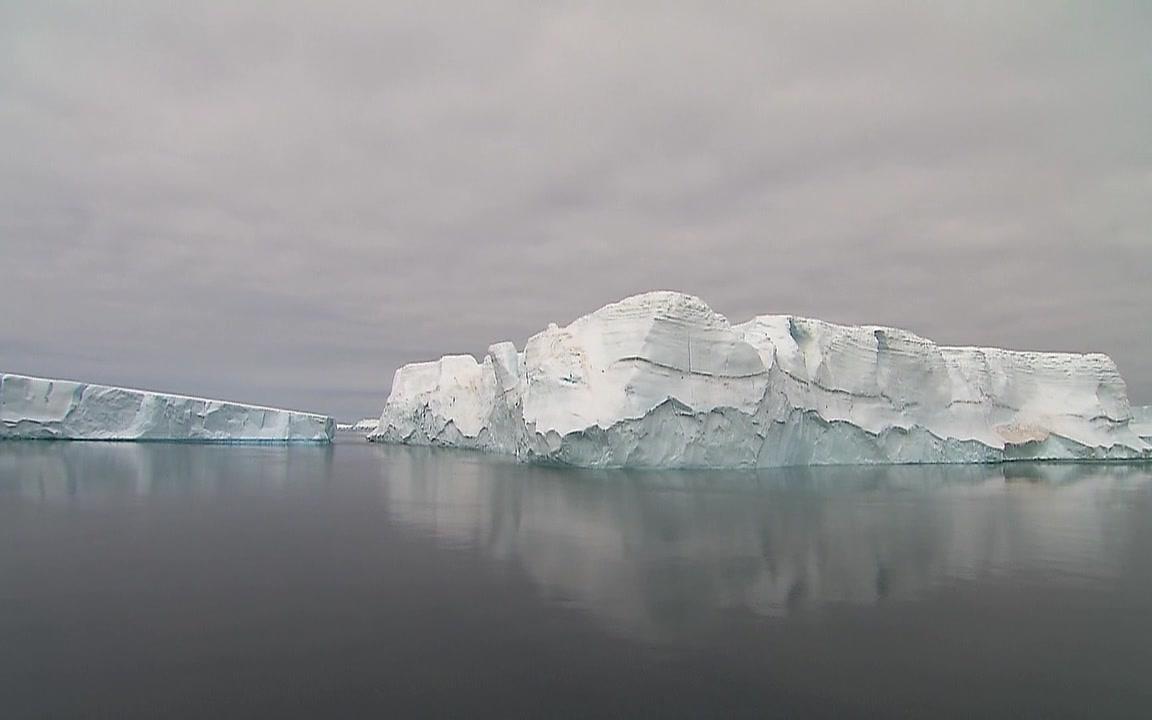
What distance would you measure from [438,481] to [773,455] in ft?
36.3

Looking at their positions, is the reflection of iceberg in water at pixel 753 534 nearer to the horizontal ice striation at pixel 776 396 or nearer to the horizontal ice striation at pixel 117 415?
the horizontal ice striation at pixel 776 396

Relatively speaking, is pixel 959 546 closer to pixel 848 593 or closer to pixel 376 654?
pixel 848 593

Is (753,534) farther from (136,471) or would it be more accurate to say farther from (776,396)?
Answer: (136,471)

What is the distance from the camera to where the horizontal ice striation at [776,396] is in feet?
64.8

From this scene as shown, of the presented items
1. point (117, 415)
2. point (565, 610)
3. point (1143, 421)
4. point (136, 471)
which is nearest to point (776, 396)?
point (565, 610)

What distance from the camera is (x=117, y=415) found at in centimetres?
2977

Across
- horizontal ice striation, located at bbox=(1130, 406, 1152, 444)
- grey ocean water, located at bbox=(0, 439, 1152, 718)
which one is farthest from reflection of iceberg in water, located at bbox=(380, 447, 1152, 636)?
horizontal ice striation, located at bbox=(1130, 406, 1152, 444)

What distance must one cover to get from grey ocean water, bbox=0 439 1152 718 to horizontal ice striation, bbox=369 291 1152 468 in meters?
7.81

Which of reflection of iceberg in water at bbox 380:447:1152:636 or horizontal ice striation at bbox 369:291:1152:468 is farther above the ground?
horizontal ice striation at bbox 369:291:1152:468

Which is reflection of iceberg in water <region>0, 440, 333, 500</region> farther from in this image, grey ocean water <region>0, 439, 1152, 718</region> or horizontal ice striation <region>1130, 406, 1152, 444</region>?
horizontal ice striation <region>1130, 406, 1152, 444</region>

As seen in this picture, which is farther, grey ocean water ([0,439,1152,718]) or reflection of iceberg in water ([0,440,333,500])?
reflection of iceberg in water ([0,440,333,500])

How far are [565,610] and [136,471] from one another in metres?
16.0

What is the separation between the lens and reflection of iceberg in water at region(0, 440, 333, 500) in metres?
13.6

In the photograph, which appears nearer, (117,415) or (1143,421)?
(117,415)
